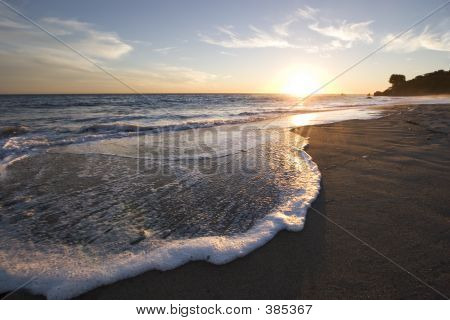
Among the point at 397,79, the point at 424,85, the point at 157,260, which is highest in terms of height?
the point at 397,79

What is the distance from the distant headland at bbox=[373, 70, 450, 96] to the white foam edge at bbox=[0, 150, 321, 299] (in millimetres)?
83300

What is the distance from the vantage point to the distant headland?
6662 centimetres

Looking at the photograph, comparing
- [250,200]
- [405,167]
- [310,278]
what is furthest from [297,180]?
[310,278]

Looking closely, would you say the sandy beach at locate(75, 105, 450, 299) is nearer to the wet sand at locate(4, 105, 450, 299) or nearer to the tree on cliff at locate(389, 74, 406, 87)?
the wet sand at locate(4, 105, 450, 299)

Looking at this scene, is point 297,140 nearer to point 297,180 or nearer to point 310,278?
point 297,180

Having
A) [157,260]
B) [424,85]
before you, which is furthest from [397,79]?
[157,260]

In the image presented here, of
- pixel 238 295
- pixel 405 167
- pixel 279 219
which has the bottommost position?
pixel 238 295

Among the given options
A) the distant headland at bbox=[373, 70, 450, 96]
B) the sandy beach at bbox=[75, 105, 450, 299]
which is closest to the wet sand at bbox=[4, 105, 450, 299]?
the sandy beach at bbox=[75, 105, 450, 299]

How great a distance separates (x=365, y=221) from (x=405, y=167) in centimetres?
236

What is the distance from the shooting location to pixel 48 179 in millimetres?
4344

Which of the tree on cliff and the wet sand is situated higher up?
the tree on cliff

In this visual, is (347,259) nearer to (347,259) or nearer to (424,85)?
(347,259)

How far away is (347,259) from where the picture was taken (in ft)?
7.41

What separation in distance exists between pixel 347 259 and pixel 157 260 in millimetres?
1630
